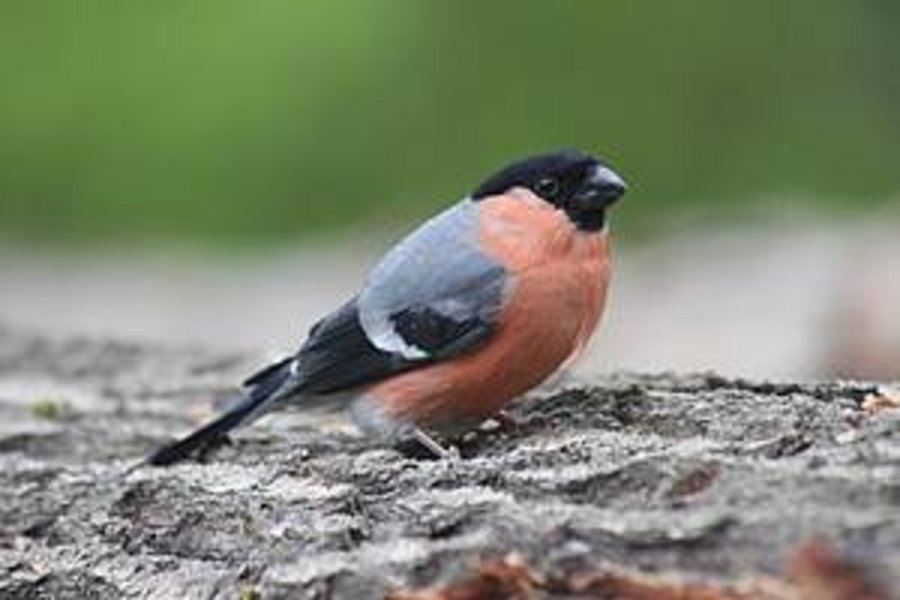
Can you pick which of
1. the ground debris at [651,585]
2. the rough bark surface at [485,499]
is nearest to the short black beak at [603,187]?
the rough bark surface at [485,499]

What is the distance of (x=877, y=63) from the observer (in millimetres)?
8867

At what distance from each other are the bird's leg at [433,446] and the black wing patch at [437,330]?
14 centimetres

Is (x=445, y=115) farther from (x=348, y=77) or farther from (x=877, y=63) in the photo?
(x=877, y=63)

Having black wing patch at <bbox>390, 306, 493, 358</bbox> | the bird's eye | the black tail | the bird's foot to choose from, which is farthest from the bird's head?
the black tail

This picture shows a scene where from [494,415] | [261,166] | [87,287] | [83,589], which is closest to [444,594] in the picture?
[83,589]

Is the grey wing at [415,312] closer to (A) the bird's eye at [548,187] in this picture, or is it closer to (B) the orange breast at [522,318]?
(B) the orange breast at [522,318]

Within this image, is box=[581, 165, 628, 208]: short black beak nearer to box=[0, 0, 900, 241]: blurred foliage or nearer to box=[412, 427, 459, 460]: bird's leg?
box=[412, 427, 459, 460]: bird's leg

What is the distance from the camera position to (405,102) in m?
11.1

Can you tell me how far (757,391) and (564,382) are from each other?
1.04 meters

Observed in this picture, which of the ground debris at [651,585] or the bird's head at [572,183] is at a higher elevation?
the bird's head at [572,183]

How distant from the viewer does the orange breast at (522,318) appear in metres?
4.12

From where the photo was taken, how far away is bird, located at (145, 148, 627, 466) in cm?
414

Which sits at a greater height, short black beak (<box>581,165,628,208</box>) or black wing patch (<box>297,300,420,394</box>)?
short black beak (<box>581,165,628,208</box>)

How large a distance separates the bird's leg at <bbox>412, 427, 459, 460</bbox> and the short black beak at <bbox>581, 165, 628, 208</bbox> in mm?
507
